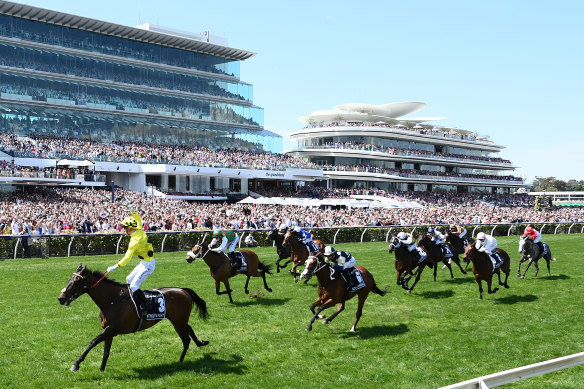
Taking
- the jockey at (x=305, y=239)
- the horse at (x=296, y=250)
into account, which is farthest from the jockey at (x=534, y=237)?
the horse at (x=296, y=250)

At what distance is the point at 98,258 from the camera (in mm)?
18422

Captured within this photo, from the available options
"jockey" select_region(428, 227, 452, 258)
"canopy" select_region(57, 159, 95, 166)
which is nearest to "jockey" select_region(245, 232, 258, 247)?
"jockey" select_region(428, 227, 452, 258)

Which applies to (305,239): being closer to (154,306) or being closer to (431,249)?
(431,249)

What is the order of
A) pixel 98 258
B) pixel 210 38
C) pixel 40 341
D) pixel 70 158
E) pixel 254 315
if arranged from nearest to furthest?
pixel 40 341 → pixel 254 315 → pixel 98 258 → pixel 70 158 → pixel 210 38

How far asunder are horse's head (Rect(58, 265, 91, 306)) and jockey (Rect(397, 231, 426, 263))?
7.00m

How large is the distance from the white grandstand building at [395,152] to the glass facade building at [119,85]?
7.25 meters

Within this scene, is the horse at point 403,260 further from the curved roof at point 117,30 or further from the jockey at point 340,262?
the curved roof at point 117,30

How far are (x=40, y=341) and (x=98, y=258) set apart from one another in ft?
35.0

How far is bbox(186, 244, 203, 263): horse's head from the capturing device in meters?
9.57

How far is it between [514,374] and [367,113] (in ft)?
220

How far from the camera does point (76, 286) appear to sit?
6684 mm

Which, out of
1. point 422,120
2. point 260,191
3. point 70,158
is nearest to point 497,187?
point 422,120

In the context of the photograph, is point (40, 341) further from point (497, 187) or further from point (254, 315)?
point (497, 187)

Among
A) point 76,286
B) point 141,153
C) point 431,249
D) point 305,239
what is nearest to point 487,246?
point 431,249
